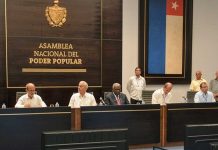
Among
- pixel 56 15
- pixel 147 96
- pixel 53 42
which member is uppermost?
pixel 56 15

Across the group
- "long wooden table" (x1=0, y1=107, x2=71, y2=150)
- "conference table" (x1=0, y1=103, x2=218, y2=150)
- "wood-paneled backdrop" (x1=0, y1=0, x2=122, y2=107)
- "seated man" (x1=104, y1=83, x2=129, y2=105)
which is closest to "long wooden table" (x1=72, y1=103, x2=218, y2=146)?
"conference table" (x1=0, y1=103, x2=218, y2=150)

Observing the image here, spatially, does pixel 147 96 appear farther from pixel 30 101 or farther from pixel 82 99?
pixel 30 101

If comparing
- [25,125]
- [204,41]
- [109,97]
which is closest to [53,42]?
[109,97]

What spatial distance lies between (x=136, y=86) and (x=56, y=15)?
8.02ft

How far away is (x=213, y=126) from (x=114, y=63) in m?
7.38

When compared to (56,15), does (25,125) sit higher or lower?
lower

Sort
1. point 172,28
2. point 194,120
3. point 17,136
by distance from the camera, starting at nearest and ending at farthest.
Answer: point 17,136, point 194,120, point 172,28

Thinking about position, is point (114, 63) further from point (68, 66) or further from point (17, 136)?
point (17, 136)

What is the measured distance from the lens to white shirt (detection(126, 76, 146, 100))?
28.6ft

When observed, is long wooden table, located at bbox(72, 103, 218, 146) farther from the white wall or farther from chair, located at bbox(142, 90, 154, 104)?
the white wall

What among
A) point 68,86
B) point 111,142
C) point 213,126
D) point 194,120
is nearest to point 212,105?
point 194,120

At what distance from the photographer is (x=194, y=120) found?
4.82 meters

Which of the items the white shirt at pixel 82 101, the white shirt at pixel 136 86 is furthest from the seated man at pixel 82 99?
the white shirt at pixel 136 86

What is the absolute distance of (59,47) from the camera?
8.65 metres
